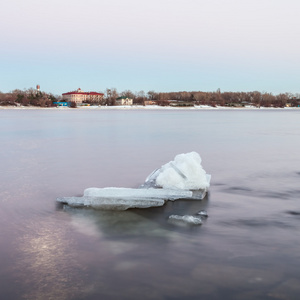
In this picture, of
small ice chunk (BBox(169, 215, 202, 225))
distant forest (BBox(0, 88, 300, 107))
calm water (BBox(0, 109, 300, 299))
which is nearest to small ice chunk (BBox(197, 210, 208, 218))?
calm water (BBox(0, 109, 300, 299))

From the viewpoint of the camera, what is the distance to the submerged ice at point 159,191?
623 cm

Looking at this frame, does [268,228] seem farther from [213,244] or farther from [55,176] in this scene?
[55,176]

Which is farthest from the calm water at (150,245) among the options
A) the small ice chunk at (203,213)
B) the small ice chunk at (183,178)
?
the small ice chunk at (183,178)

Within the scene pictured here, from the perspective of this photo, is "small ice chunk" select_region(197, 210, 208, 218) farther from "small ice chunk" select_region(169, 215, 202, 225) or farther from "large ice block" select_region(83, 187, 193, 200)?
"large ice block" select_region(83, 187, 193, 200)

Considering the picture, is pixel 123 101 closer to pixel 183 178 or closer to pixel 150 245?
pixel 183 178

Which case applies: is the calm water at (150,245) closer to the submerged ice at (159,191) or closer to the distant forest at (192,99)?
the submerged ice at (159,191)

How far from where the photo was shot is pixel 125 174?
9656mm

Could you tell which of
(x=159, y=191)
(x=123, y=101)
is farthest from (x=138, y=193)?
(x=123, y=101)

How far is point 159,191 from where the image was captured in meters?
6.73

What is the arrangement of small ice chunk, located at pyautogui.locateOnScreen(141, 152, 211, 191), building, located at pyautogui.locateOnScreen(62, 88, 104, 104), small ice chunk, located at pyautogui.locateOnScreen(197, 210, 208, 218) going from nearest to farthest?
small ice chunk, located at pyautogui.locateOnScreen(197, 210, 208, 218), small ice chunk, located at pyautogui.locateOnScreen(141, 152, 211, 191), building, located at pyautogui.locateOnScreen(62, 88, 104, 104)

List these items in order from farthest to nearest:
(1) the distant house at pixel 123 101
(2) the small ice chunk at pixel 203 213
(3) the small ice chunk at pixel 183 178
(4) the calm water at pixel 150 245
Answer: (1) the distant house at pixel 123 101, (3) the small ice chunk at pixel 183 178, (2) the small ice chunk at pixel 203 213, (4) the calm water at pixel 150 245

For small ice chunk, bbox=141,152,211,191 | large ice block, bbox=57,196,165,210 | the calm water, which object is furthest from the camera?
small ice chunk, bbox=141,152,211,191

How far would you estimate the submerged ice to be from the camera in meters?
6.23

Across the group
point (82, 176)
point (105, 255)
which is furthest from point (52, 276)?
point (82, 176)
